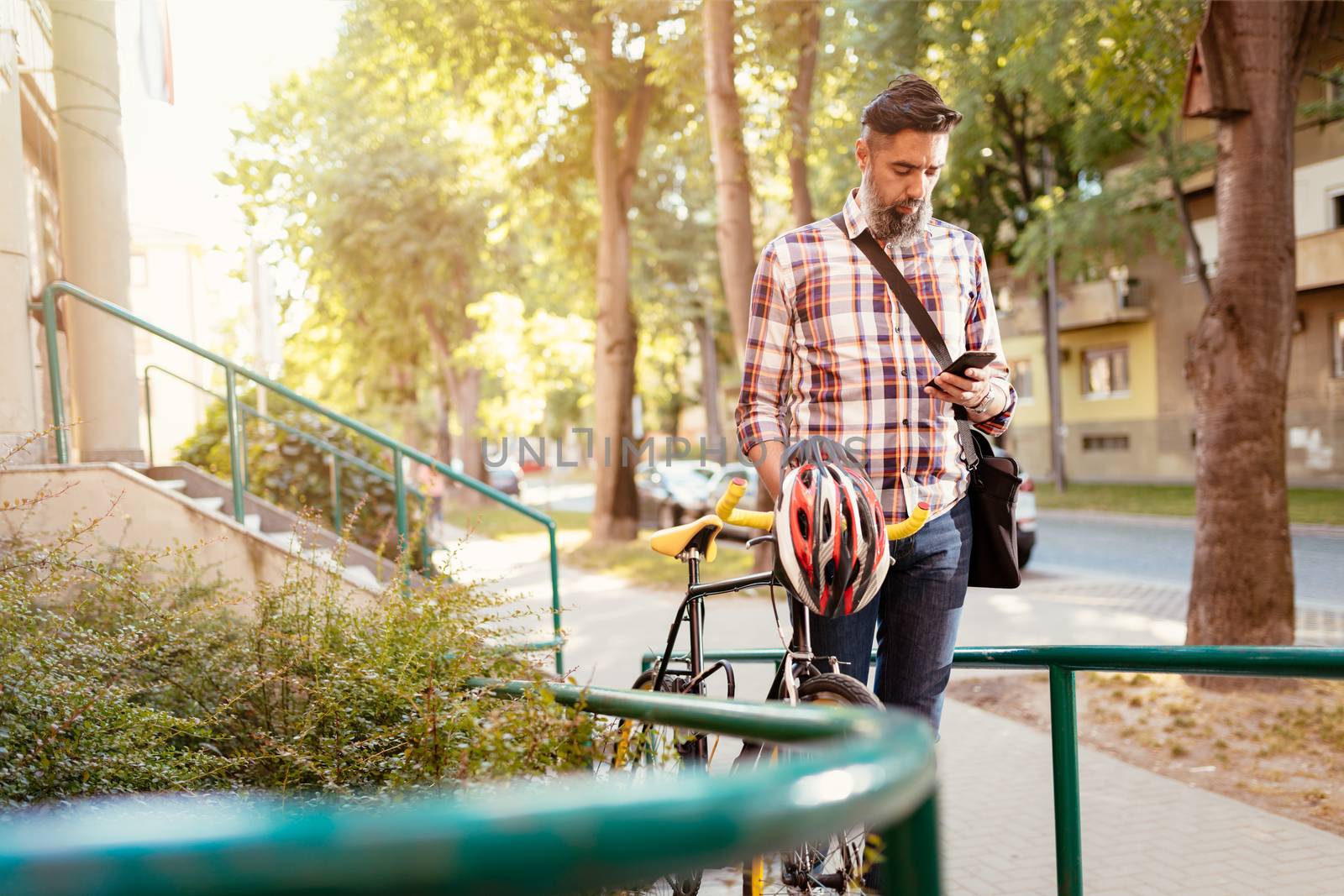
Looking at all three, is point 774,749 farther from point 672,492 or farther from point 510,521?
point 510,521

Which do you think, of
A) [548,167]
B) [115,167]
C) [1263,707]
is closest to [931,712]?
[1263,707]

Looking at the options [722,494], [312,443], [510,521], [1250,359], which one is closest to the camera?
[1250,359]

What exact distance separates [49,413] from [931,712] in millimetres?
6386

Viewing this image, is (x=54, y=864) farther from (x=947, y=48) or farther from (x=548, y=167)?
(x=947, y=48)

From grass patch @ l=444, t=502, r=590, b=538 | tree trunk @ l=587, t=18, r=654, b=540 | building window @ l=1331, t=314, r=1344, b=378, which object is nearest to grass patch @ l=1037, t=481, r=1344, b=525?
building window @ l=1331, t=314, r=1344, b=378

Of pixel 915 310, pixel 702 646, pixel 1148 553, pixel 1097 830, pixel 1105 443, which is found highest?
pixel 915 310

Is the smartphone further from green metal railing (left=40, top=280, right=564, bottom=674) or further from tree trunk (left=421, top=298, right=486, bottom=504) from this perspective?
tree trunk (left=421, top=298, right=486, bottom=504)

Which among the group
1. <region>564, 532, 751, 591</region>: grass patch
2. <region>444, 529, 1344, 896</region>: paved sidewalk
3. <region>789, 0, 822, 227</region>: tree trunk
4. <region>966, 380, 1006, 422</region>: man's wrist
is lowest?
<region>564, 532, 751, 591</region>: grass patch

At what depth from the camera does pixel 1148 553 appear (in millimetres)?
16031

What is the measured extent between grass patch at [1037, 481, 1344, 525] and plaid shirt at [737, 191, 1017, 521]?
54.0 feet

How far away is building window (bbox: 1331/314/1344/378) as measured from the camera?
25359 millimetres

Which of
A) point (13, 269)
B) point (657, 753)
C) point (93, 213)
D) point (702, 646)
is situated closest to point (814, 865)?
point (657, 753)

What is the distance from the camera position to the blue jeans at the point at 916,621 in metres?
2.79

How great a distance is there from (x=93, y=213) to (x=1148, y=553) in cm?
1345
